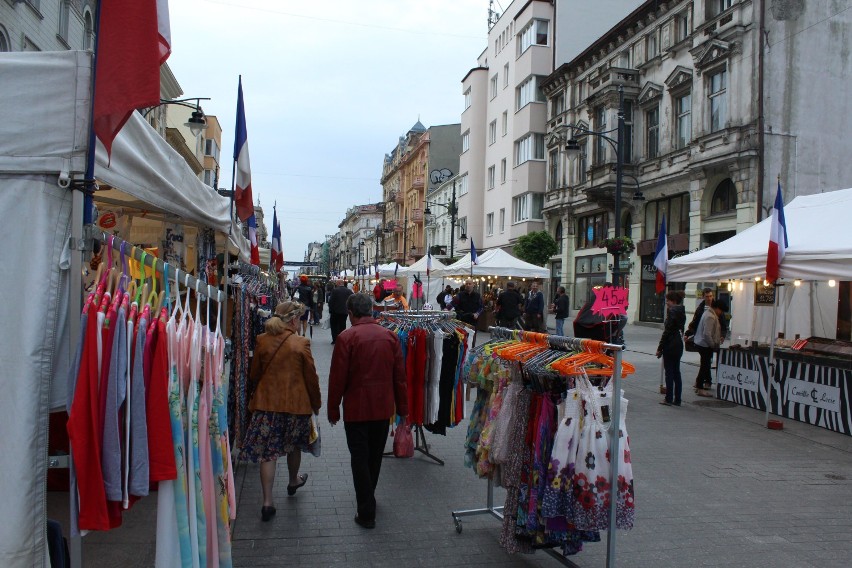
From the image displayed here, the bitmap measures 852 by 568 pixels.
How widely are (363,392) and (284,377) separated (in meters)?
0.65

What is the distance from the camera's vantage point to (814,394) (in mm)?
9375

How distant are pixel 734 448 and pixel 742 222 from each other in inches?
650

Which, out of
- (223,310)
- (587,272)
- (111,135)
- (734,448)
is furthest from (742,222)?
(111,135)

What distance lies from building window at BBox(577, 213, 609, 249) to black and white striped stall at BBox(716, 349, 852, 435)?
2143 cm

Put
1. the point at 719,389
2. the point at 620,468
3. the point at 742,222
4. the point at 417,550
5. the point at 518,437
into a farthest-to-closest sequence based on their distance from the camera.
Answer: the point at 742,222 → the point at 719,389 → the point at 417,550 → the point at 518,437 → the point at 620,468

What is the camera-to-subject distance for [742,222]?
22.4 m

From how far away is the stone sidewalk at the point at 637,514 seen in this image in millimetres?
4602

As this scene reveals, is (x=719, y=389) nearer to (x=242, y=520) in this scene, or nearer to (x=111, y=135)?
(x=242, y=520)

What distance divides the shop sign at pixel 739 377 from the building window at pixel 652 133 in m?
18.7

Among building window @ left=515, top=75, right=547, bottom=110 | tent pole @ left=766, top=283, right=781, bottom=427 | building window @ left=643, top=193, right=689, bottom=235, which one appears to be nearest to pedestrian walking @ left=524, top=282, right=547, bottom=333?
tent pole @ left=766, top=283, right=781, bottom=427

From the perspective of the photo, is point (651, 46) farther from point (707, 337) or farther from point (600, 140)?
point (707, 337)

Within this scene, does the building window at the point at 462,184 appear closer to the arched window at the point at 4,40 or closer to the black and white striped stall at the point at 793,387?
the arched window at the point at 4,40

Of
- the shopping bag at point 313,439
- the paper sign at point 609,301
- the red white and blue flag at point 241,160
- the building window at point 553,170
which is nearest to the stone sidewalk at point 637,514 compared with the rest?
the shopping bag at point 313,439

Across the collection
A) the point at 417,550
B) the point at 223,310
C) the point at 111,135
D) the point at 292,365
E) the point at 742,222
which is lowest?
the point at 417,550
